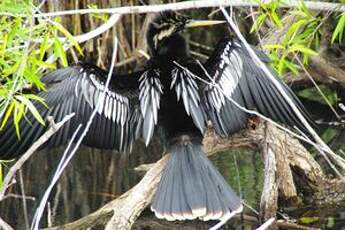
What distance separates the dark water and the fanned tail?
428 mm

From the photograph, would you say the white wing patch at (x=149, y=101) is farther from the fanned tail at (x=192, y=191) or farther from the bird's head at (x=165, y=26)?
the bird's head at (x=165, y=26)

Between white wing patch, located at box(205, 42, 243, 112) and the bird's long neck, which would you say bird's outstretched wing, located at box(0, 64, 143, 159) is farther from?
white wing patch, located at box(205, 42, 243, 112)

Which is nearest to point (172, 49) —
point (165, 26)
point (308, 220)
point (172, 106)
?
Result: point (165, 26)

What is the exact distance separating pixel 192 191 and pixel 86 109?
75 cm

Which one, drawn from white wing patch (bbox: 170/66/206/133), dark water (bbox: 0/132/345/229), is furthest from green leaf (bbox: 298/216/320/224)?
white wing patch (bbox: 170/66/206/133)

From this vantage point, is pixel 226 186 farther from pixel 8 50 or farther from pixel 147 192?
pixel 8 50

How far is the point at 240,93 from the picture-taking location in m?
4.15

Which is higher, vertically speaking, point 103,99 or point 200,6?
point 200,6

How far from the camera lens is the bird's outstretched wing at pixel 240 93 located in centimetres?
412

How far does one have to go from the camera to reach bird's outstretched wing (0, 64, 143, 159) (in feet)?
13.8

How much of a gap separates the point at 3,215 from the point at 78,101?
1.01 m

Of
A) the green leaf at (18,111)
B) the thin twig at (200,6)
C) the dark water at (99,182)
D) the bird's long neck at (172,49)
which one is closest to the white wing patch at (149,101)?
the bird's long neck at (172,49)

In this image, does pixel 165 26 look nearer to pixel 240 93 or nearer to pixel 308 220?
pixel 240 93

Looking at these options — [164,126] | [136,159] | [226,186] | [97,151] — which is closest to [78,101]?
[164,126]
